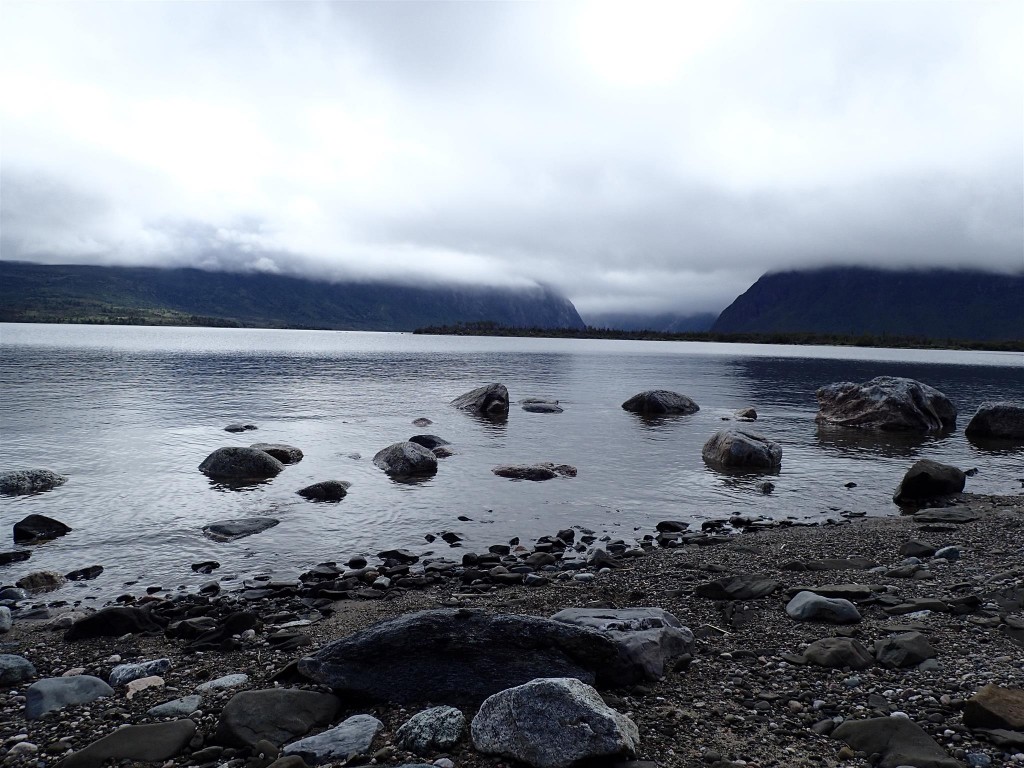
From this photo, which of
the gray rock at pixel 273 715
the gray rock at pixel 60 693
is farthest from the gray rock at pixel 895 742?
the gray rock at pixel 60 693

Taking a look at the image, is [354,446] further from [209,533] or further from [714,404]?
[714,404]

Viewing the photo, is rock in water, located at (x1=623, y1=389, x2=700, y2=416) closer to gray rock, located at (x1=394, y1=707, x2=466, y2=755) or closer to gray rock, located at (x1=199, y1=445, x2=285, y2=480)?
gray rock, located at (x1=199, y1=445, x2=285, y2=480)

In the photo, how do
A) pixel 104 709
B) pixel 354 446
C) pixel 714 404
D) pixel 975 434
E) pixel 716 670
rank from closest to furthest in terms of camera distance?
pixel 104 709 → pixel 716 670 → pixel 354 446 → pixel 975 434 → pixel 714 404

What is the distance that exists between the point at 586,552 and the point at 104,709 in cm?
1087

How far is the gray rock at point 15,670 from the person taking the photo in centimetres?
910

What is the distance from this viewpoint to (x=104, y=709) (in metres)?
8.23

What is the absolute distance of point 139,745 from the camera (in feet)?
23.6

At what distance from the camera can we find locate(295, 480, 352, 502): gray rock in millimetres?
21703

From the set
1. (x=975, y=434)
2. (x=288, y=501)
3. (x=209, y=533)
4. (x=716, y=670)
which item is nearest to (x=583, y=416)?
(x=975, y=434)

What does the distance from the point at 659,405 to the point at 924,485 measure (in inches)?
962

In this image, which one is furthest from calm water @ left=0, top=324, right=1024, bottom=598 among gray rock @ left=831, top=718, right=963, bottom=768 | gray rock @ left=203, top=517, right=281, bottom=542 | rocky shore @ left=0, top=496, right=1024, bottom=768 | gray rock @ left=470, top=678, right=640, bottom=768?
gray rock @ left=831, top=718, right=963, bottom=768

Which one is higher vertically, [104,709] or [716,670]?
[716,670]

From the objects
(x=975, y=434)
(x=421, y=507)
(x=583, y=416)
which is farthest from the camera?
(x=583, y=416)

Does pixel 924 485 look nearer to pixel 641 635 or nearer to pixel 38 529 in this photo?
pixel 641 635
